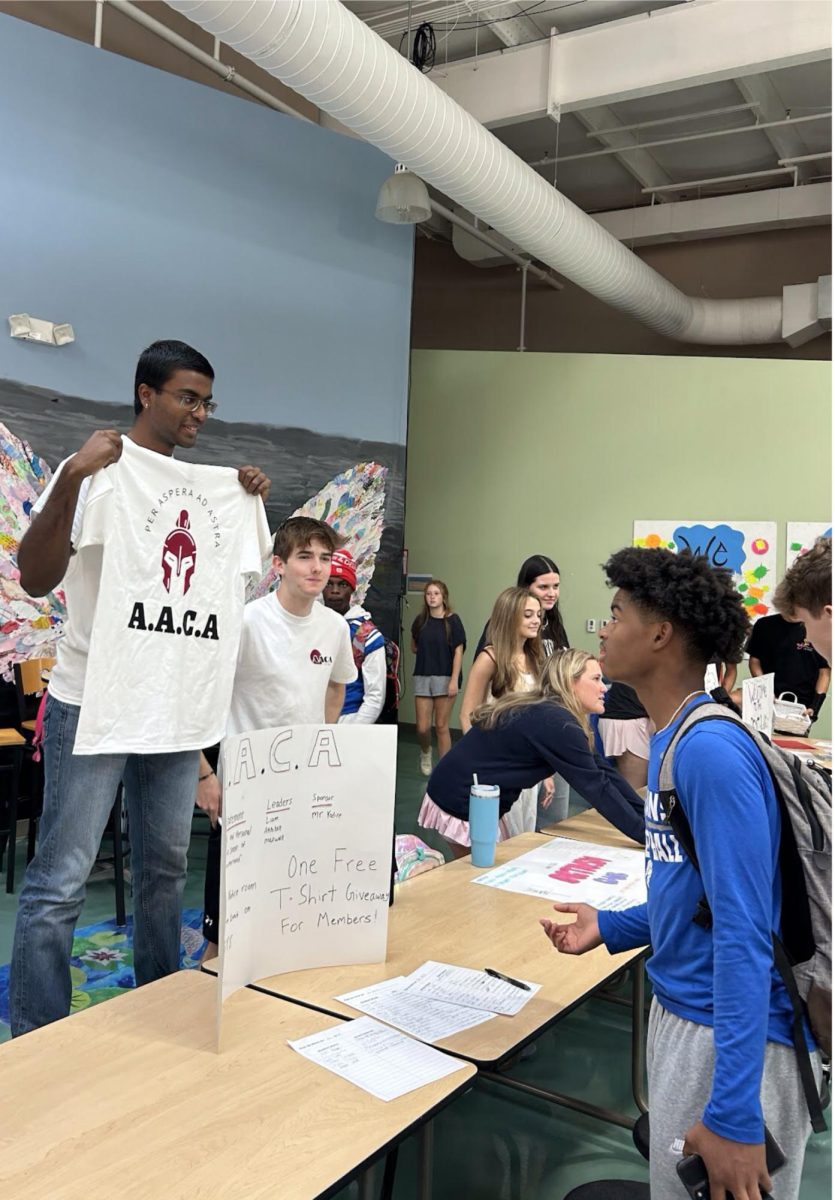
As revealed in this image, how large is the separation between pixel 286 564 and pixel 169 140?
3.75 m

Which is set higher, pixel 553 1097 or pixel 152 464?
pixel 152 464

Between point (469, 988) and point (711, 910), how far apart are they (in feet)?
2.23

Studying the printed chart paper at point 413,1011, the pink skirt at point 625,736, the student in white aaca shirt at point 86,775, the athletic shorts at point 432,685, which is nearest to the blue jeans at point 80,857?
the student in white aaca shirt at point 86,775

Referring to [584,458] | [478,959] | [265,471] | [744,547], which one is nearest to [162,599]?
[478,959]

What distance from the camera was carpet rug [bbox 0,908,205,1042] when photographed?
3.21 meters

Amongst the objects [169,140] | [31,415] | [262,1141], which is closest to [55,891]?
[262,1141]

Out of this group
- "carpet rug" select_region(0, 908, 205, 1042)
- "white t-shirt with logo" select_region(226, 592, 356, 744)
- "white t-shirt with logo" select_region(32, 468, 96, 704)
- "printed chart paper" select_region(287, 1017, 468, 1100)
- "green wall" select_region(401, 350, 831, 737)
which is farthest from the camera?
"green wall" select_region(401, 350, 831, 737)

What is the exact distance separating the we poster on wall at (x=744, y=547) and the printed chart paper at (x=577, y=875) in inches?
213

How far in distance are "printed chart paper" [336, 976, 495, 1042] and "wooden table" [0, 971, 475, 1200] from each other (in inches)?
3.9

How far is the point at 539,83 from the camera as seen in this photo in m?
6.62

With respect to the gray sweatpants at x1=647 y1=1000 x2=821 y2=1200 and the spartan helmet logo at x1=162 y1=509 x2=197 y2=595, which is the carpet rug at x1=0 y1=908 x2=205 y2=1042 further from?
the gray sweatpants at x1=647 y1=1000 x2=821 y2=1200

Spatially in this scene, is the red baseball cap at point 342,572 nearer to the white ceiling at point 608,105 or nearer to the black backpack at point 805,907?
the black backpack at point 805,907

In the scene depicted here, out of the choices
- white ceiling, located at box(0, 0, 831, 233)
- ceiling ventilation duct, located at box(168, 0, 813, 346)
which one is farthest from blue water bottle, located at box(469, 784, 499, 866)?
white ceiling, located at box(0, 0, 831, 233)

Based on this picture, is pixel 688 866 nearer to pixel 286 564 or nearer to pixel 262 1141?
pixel 262 1141
